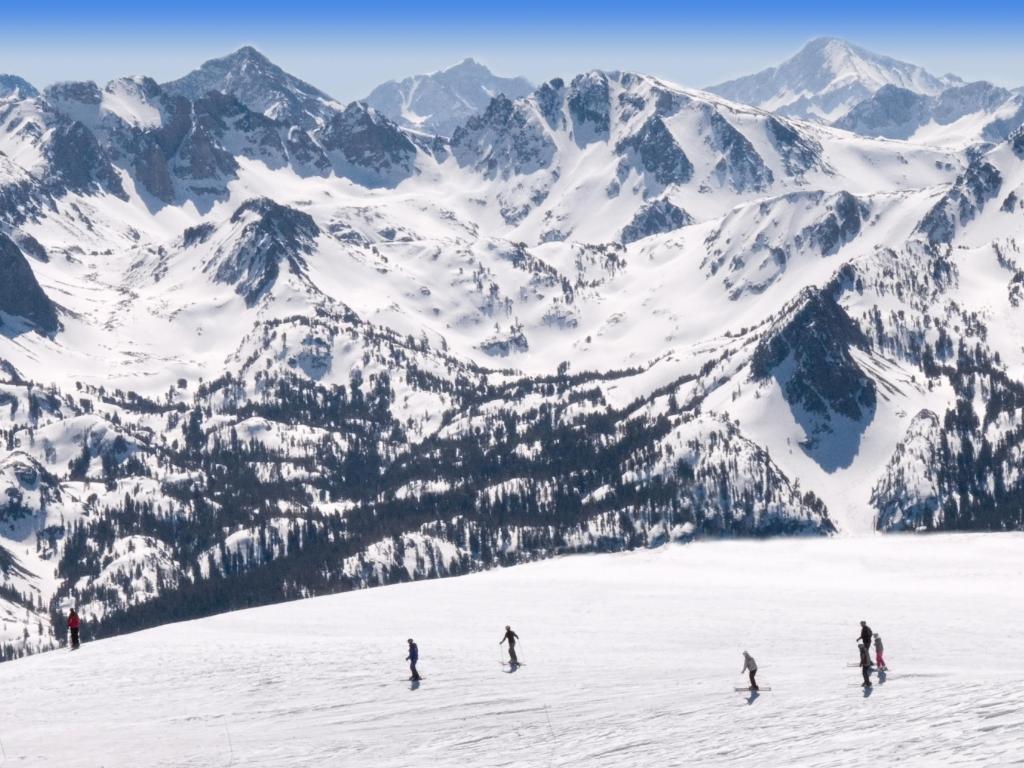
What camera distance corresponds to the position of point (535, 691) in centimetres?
9406

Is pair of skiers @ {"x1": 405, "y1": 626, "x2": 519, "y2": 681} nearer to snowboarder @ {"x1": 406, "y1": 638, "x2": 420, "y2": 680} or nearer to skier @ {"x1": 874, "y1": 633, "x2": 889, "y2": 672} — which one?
snowboarder @ {"x1": 406, "y1": 638, "x2": 420, "y2": 680}

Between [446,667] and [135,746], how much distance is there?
2366 centimetres

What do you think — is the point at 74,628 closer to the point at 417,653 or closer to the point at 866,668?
the point at 417,653

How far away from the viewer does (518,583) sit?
164 metres

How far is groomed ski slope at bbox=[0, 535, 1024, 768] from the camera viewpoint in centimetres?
7731

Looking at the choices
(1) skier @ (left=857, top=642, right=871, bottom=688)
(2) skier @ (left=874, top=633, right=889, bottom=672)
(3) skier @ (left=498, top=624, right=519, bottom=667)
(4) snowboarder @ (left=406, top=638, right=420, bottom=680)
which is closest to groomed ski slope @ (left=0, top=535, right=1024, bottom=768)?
(1) skier @ (left=857, top=642, right=871, bottom=688)

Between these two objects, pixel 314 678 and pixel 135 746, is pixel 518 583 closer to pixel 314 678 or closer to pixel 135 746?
pixel 314 678

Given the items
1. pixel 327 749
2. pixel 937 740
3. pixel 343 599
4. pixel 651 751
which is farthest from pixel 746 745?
pixel 343 599

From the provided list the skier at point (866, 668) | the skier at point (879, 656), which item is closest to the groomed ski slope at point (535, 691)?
the skier at point (866, 668)

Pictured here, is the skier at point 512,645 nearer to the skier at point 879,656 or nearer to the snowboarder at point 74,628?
the skier at point 879,656

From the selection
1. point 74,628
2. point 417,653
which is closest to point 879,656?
point 417,653

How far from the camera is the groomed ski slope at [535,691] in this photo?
77312 millimetres

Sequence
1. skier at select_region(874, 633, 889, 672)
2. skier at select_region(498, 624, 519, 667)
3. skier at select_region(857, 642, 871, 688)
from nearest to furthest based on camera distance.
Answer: skier at select_region(857, 642, 871, 688) < skier at select_region(874, 633, 889, 672) < skier at select_region(498, 624, 519, 667)

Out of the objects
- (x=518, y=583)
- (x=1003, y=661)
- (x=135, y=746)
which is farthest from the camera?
(x=518, y=583)
